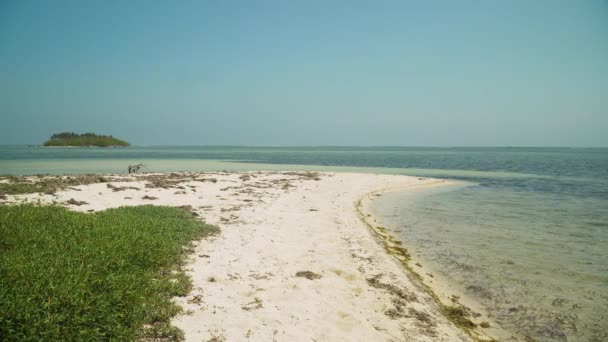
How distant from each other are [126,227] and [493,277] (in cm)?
1101

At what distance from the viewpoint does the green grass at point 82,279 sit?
4.61 metres

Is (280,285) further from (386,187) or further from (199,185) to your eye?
(386,187)

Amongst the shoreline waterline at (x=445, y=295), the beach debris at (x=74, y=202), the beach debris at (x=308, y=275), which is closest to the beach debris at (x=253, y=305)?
the beach debris at (x=308, y=275)

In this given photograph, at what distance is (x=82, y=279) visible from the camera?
548cm

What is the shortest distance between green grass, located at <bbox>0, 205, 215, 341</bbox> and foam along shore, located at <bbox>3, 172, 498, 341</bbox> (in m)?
0.65

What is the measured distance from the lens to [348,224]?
15.7m

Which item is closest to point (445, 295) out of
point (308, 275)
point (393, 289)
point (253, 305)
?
point (393, 289)

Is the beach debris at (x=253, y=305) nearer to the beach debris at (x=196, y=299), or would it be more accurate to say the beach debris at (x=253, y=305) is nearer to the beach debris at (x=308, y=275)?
the beach debris at (x=196, y=299)

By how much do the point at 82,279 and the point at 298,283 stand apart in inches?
185

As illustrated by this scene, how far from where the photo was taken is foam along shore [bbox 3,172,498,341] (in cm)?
634

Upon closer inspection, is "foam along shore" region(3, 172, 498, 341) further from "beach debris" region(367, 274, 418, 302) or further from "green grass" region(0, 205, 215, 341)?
"green grass" region(0, 205, 215, 341)

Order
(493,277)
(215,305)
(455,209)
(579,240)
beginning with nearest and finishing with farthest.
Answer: (215,305), (493,277), (579,240), (455,209)

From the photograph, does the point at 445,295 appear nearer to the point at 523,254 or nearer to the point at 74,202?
the point at 523,254

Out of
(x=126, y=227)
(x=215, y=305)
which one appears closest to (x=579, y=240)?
(x=215, y=305)
